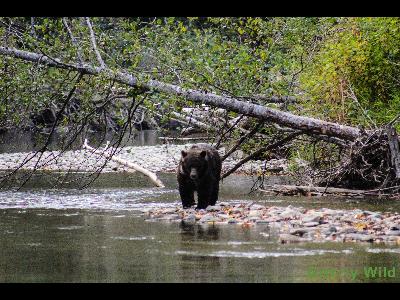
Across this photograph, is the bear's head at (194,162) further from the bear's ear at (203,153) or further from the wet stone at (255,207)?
the wet stone at (255,207)

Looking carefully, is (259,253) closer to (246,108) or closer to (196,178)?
(196,178)

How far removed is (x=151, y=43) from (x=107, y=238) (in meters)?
5.27

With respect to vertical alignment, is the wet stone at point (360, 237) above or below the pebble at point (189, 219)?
below

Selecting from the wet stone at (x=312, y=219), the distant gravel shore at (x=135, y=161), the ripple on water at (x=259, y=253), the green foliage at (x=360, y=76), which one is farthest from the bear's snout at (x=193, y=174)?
the distant gravel shore at (x=135, y=161)

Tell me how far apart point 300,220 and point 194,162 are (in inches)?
114

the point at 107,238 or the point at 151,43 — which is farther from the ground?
the point at 151,43

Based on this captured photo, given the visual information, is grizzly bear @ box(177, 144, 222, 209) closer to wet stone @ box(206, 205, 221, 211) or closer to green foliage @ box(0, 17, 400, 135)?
wet stone @ box(206, 205, 221, 211)

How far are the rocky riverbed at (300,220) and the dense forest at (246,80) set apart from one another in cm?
195

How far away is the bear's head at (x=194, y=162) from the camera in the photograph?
571 inches

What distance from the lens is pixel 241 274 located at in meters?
8.44

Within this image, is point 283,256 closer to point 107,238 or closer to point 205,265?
point 205,265

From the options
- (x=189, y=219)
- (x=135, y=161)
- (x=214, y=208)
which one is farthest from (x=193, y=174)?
(x=135, y=161)
